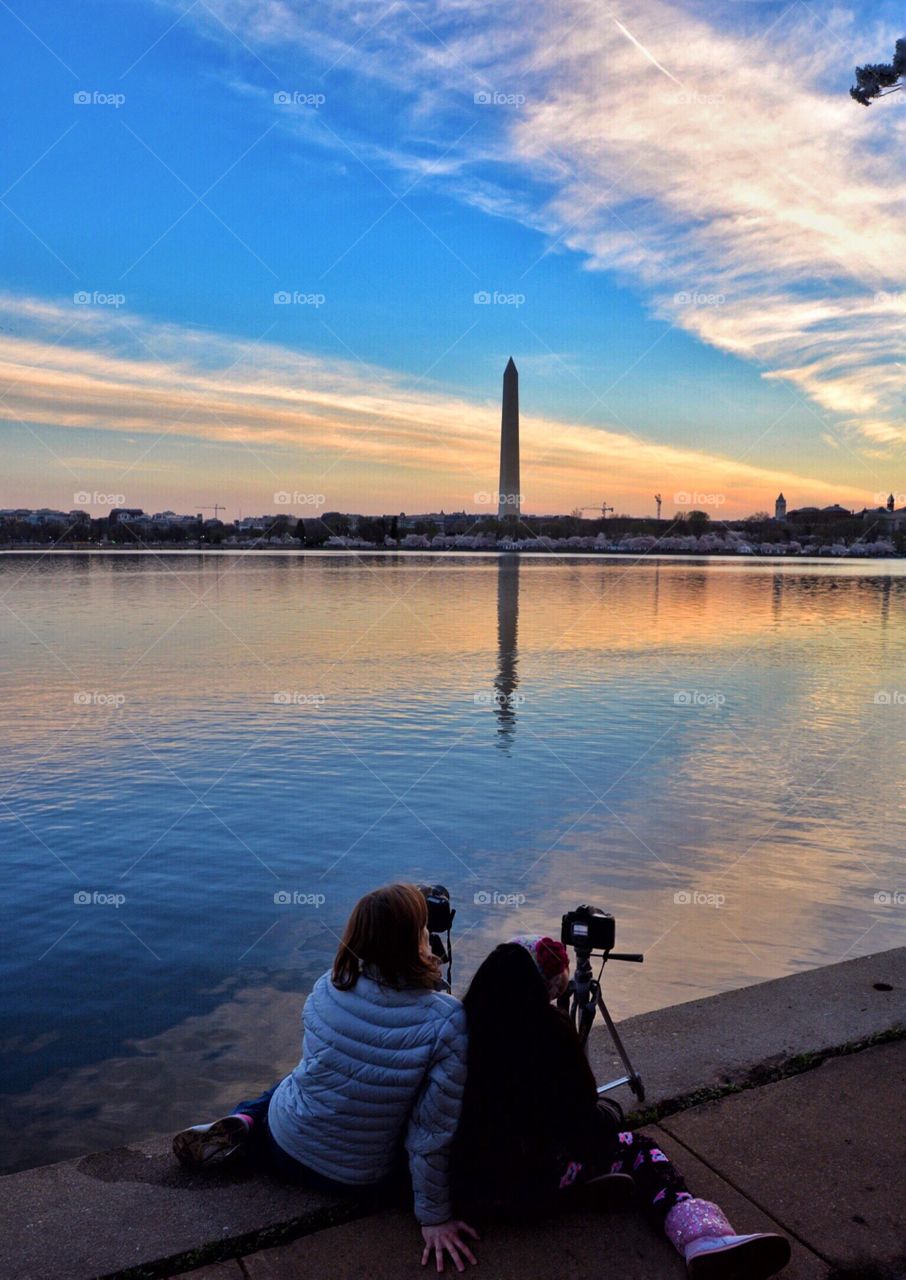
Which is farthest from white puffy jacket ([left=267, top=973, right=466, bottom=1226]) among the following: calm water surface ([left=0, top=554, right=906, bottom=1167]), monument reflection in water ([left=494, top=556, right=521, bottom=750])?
monument reflection in water ([left=494, top=556, right=521, bottom=750])

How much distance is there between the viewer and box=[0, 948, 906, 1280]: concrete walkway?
3012mm

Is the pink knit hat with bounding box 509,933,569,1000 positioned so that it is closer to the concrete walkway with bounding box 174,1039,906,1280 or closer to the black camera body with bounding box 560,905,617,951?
the black camera body with bounding box 560,905,617,951

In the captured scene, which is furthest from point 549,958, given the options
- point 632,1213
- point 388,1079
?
point 632,1213

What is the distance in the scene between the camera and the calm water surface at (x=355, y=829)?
563cm

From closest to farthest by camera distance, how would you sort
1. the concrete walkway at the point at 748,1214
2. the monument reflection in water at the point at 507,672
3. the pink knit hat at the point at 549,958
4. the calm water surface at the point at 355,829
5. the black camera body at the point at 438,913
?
1. the concrete walkway at the point at 748,1214
2. the pink knit hat at the point at 549,958
3. the black camera body at the point at 438,913
4. the calm water surface at the point at 355,829
5. the monument reflection in water at the point at 507,672

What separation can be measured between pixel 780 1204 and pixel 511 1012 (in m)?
1.10

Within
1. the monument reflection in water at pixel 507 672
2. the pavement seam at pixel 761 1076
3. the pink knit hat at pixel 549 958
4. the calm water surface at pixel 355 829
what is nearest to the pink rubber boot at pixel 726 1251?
the pavement seam at pixel 761 1076

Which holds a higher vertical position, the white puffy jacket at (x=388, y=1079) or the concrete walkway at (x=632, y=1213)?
the white puffy jacket at (x=388, y=1079)

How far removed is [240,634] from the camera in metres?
26.4

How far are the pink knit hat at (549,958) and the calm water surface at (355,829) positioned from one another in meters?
2.37

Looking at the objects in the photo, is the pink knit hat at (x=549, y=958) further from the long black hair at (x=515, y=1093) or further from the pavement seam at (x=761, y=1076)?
the pavement seam at (x=761, y=1076)

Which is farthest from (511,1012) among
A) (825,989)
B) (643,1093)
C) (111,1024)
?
(111,1024)

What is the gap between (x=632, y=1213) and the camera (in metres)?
3.27

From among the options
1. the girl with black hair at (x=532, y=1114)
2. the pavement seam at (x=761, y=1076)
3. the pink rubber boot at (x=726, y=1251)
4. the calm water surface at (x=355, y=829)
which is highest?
the girl with black hair at (x=532, y=1114)
